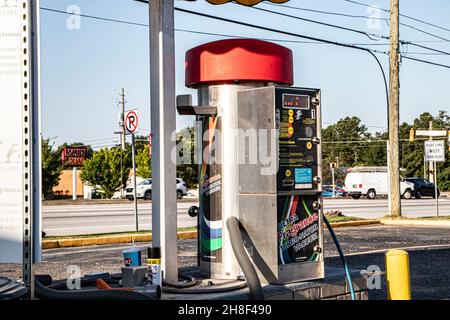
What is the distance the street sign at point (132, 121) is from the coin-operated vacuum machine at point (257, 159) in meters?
10.5

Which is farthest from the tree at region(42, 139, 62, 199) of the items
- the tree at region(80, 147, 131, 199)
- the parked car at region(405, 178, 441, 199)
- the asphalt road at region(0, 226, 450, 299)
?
the asphalt road at region(0, 226, 450, 299)

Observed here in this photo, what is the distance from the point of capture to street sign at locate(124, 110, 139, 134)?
1647 cm

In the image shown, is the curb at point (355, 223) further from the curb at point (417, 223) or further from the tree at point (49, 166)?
the tree at point (49, 166)

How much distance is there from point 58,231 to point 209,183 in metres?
13.9

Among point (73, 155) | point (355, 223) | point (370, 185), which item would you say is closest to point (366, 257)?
point (355, 223)

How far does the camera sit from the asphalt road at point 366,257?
8.77 m

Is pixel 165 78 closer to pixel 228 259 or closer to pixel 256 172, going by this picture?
pixel 256 172

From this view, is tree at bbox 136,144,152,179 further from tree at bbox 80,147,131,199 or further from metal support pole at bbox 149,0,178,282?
metal support pole at bbox 149,0,178,282

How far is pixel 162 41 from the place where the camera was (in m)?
5.55

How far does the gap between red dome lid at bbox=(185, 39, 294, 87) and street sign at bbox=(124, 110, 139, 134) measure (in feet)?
34.8

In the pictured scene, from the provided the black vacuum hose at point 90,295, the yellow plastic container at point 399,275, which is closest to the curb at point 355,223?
the yellow plastic container at point 399,275

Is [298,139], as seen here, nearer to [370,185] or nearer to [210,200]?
[210,200]

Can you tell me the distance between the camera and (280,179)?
568 centimetres
